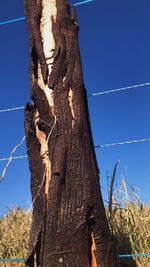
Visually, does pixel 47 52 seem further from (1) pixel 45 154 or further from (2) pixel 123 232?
(2) pixel 123 232

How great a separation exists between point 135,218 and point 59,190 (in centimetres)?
100

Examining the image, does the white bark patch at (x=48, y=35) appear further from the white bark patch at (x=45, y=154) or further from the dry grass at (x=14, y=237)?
the dry grass at (x=14, y=237)

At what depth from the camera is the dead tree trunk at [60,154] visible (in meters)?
1.91

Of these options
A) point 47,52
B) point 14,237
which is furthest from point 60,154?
point 14,237

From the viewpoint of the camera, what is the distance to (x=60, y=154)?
6.57ft

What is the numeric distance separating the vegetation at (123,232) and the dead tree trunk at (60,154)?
59 cm

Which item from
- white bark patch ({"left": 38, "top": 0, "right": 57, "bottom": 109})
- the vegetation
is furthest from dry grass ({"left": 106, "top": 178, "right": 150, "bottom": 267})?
white bark patch ({"left": 38, "top": 0, "right": 57, "bottom": 109})

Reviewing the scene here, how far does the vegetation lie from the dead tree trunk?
23.4 inches

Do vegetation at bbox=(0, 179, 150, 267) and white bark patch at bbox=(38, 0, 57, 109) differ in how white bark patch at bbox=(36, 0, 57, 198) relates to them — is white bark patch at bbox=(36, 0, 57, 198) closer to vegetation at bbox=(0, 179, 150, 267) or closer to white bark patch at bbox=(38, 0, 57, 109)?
white bark patch at bbox=(38, 0, 57, 109)

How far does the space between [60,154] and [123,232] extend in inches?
38.4

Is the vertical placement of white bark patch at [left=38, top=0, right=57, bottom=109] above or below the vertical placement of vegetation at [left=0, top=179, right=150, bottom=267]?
above

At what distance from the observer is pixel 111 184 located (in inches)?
109

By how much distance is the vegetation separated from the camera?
8.45 feet

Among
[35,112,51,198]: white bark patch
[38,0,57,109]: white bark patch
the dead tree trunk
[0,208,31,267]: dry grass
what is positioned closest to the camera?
the dead tree trunk
